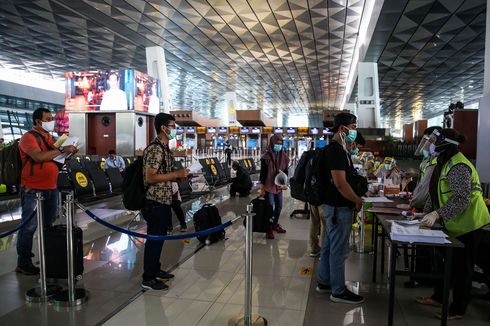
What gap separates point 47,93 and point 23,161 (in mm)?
28657

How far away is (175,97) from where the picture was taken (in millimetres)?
36094

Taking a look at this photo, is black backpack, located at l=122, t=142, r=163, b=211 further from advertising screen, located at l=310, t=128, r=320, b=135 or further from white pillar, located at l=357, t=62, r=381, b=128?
advertising screen, located at l=310, t=128, r=320, b=135

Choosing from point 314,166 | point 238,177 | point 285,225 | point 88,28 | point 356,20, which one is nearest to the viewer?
point 314,166

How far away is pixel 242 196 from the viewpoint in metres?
10.9

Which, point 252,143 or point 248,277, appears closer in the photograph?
point 248,277

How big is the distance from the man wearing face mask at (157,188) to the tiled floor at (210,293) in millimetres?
254

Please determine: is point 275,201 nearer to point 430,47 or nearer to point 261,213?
point 261,213

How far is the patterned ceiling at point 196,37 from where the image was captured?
1314 centimetres

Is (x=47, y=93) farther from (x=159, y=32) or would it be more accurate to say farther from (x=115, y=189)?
(x=115, y=189)

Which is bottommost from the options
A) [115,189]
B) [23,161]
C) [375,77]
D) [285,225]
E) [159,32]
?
[285,225]

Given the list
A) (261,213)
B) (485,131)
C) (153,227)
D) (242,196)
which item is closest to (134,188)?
(153,227)

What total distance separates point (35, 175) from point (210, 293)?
2.17 metres

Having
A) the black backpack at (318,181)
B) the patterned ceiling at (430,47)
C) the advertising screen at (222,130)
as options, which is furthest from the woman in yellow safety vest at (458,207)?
the advertising screen at (222,130)

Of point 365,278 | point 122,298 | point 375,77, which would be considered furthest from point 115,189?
point 375,77
